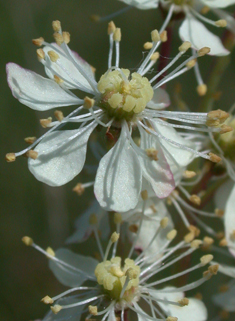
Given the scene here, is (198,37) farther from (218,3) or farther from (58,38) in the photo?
(58,38)

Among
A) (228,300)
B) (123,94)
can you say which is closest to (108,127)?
(123,94)

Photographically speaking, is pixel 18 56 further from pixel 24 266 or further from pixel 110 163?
pixel 110 163

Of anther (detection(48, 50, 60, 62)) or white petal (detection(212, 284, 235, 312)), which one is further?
white petal (detection(212, 284, 235, 312))

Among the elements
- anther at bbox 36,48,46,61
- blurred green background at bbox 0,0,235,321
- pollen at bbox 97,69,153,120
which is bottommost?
blurred green background at bbox 0,0,235,321

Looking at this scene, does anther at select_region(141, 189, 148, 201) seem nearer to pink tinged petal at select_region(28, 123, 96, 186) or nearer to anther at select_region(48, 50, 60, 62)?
pink tinged petal at select_region(28, 123, 96, 186)

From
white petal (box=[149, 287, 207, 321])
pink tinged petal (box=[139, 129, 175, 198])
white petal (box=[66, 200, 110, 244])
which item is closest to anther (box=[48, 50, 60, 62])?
pink tinged petal (box=[139, 129, 175, 198])

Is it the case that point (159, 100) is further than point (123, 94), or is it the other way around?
point (159, 100)

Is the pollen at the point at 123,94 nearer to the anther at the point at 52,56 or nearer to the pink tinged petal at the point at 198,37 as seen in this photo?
the anther at the point at 52,56
